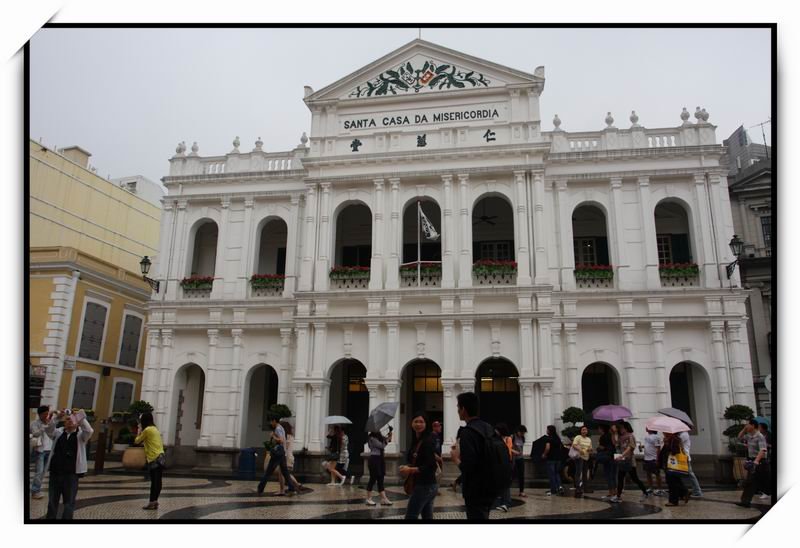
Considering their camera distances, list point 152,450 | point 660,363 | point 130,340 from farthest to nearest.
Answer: point 130,340, point 660,363, point 152,450

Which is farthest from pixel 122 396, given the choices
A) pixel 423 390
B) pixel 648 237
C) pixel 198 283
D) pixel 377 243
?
pixel 648 237

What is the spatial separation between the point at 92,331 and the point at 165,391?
18.7 ft

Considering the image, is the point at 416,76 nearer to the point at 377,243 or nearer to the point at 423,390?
the point at 377,243

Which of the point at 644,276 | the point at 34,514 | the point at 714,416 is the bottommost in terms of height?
the point at 34,514

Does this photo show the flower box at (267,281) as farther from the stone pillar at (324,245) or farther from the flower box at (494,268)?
the flower box at (494,268)

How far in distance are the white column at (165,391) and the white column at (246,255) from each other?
299cm

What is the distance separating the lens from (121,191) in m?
30.0

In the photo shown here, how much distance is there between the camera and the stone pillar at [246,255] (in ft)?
70.6

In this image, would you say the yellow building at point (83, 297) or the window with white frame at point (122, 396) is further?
the window with white frame at point (122, 396)

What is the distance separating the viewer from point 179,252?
2239 centimetres

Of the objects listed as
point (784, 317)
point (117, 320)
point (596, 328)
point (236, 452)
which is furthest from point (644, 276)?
point (117, 320)

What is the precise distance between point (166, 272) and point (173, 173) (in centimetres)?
394

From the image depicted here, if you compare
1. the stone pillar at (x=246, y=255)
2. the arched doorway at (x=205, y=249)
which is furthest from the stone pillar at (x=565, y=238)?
the arched doorway at (x=205, y=249)

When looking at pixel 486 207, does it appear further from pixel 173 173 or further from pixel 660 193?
pixel 173 173
